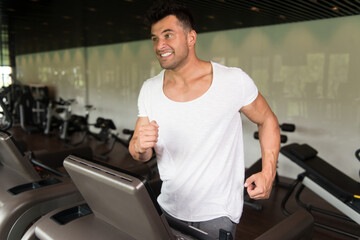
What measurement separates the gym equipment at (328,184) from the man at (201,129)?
1.66 metres

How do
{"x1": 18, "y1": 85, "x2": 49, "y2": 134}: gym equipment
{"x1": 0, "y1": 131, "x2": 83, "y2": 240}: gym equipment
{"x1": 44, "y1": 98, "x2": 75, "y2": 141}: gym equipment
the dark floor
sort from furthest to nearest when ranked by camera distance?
{"x1": 18, "y1": 85, "x2": 49, "y2": 134}: gym equipment < {"x1": 44, "y1": 98, "x2": 75, "y2": 141}: gym equipment < the dark floor < {"x1": 0, "y1": 131, "x2": 83, "y2": 240}: gym equipment

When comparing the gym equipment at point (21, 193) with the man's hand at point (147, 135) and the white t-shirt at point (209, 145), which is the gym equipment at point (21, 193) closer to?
the white t-shirt at point (209, 145)

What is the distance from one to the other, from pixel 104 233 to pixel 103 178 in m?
0.30

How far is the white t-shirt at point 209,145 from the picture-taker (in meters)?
1.15

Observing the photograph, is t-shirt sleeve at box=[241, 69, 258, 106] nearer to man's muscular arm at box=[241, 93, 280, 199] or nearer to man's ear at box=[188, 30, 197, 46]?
man's muscular arm at box=[241, 93, 280, 199]

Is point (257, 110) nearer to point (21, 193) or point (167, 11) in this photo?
point (167, 11)

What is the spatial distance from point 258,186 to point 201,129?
0.28 metres

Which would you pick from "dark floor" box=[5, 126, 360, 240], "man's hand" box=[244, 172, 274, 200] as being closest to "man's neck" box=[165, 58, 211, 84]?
"man's hand" box=[244, 172, 274, 200]

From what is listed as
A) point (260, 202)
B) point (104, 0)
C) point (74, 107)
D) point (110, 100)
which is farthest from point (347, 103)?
→ point (74, 107)

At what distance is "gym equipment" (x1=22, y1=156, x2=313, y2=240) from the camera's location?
85 centimetres

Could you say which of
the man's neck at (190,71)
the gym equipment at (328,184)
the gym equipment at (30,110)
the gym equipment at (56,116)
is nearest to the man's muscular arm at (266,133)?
the man's neck at (190,71)

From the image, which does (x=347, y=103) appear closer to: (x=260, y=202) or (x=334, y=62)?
(x=334, y=62)

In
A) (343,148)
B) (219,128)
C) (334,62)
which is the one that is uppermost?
(334,62)

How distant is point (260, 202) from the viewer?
3379 millimetres
